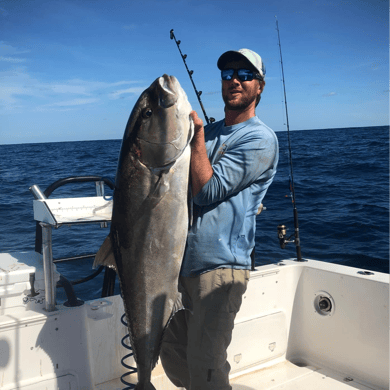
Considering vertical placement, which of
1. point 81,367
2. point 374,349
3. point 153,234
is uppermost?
point 153,234

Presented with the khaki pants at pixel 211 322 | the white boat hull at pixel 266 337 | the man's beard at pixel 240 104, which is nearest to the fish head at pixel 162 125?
the man's beard at pixel 240 104

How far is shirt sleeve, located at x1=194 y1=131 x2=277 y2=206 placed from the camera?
6.96ft

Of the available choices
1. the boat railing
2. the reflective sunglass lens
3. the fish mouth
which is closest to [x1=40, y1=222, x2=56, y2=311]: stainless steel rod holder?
the boat railing

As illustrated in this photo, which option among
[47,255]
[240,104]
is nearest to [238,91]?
[240,104]

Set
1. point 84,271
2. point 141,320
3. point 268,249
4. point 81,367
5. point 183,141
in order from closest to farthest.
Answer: point 183,141
point 141,320
point 81,367
point 84,271
point 268,249

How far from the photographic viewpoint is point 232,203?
7.47ft

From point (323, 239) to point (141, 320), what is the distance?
8.21 meters

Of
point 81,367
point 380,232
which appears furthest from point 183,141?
point 380,232

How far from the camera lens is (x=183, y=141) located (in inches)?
78.7

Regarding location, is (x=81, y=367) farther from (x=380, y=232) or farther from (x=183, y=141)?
(x=380, y=232)

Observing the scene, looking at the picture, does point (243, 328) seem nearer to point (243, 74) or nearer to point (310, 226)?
point (243, 74)

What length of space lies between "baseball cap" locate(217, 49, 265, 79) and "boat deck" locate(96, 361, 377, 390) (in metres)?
2.53

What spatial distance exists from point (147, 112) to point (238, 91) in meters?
0.71

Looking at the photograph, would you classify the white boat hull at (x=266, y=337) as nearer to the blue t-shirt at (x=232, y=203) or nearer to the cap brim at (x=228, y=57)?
the blue t-shirt at (x=232, y=203)
